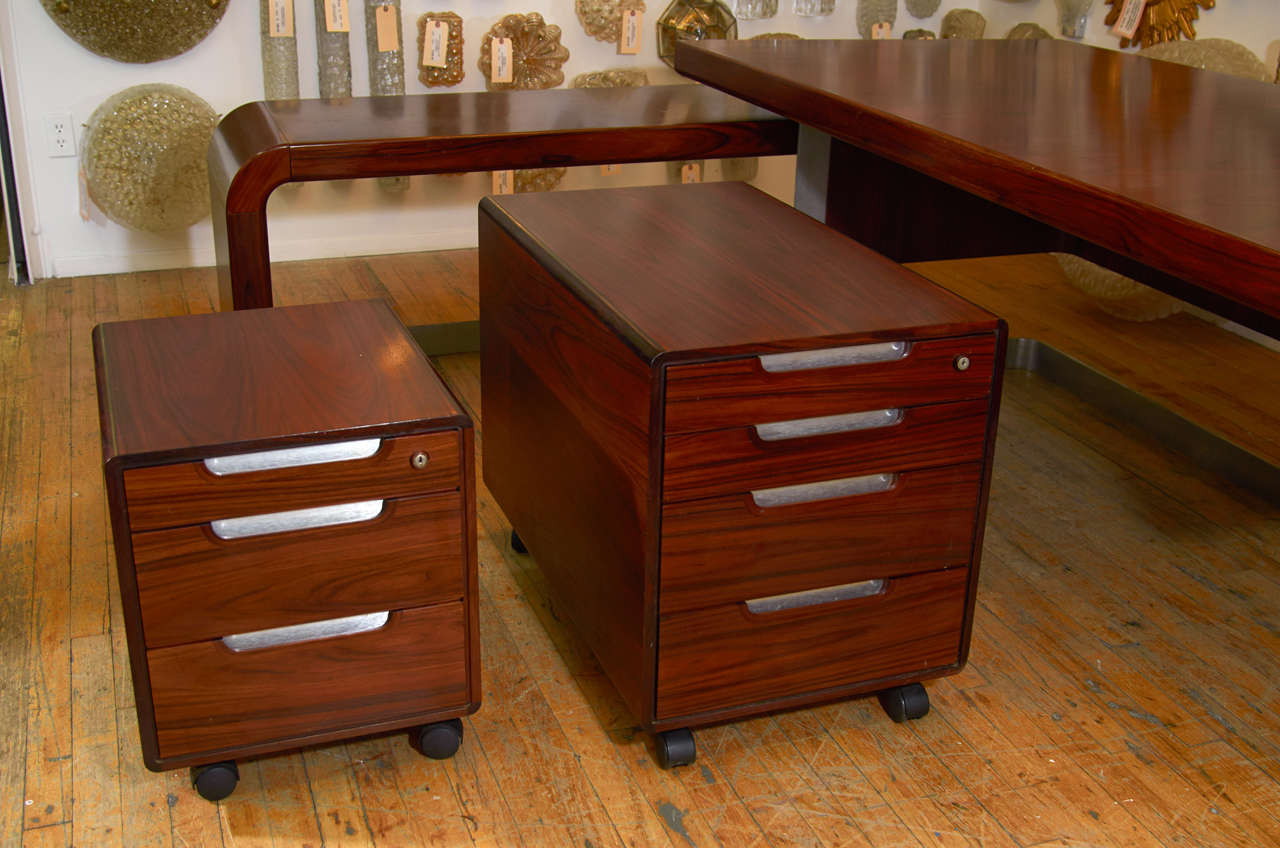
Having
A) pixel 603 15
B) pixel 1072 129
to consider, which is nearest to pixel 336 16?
pixel 603 15

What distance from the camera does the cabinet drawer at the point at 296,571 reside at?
1264 millimetres

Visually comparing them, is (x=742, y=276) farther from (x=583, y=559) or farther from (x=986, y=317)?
(x=583, y=559)

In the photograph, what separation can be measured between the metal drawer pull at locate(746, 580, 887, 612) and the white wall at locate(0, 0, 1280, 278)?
6.72 ft

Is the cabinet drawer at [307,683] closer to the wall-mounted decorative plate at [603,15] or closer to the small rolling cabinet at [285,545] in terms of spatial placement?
the small rolling cabinet at [285,545]

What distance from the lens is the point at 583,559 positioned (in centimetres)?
155

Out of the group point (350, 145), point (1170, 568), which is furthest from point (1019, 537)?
point (350, 145)

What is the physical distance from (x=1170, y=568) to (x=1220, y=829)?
0.61 m

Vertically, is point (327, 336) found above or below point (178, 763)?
above

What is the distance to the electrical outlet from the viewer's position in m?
3.09

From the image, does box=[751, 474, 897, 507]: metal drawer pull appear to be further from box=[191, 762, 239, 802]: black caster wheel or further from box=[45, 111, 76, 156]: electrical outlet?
box=[45, 111, 76, 156]: electrical outlet

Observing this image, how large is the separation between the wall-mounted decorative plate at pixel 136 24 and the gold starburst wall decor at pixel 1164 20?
7.22 feet

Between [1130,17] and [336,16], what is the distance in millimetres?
1924

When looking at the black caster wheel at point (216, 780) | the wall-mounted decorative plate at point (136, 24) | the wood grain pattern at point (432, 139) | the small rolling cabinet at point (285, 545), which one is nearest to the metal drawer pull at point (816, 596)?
the small rolling cabinet at point (285, 545)

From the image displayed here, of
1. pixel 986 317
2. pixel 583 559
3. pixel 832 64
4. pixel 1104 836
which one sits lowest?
pixel 1104 836
